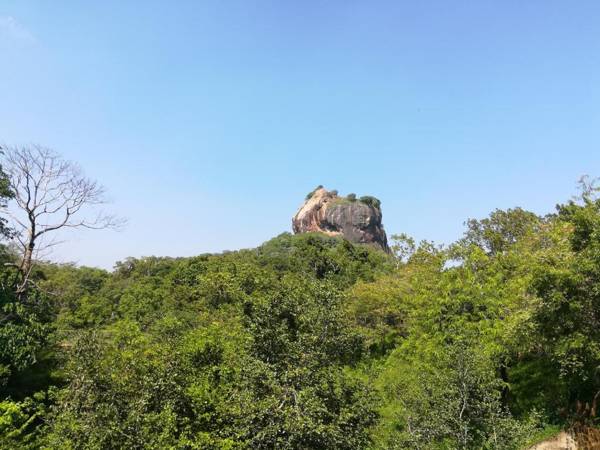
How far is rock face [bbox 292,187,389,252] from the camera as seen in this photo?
136 meters

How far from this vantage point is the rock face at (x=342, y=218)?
5349 inches

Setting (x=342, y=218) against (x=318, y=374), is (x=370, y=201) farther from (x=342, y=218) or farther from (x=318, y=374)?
(x=318, y=374)

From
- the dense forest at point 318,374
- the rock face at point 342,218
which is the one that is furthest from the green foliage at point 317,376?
the rock face at point 342,218

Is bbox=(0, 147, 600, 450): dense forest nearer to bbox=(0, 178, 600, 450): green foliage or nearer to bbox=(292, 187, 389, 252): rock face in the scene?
bbox=(0, 178, 600, 450): green foliage

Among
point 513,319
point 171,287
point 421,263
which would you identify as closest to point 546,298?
point 513,319

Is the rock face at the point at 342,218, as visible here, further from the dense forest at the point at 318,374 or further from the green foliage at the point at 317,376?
the green foliage at the point at 317,376

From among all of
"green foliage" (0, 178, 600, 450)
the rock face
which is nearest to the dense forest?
"green foliage" (0, 178, 600, 450)

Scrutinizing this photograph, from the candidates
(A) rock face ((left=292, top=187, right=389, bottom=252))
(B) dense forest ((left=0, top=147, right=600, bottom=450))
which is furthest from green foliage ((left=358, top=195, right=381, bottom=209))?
(B) dense forest ((left=0, top=147, right=600, bottom=450))

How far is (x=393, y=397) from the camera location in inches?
696

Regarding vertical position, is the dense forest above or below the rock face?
below

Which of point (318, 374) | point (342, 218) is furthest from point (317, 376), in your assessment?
point (342, 218)

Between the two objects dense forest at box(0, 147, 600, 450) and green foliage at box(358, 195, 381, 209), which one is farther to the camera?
green foliage at box(358, 195, 381, 209)

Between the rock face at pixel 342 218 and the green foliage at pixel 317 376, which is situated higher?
the rock face at pixel 342 218

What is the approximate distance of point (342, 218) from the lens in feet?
446
